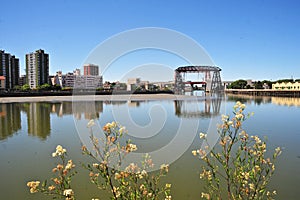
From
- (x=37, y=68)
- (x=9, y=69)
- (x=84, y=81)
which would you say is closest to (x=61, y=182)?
(x=84, y=81)

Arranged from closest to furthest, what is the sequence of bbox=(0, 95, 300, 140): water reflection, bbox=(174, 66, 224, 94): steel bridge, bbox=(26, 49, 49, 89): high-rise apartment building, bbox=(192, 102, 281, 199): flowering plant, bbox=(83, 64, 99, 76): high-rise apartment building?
bbox=(192, 102, 281, 199): flowering plant → bbox=(83, 64, 99, 76): high-rise apartment building → bbox=(0, 95, 300, 140): water reflection → bbox=(174, 66, 224, 94): steel bridge → bbox=(26, 49, 49, 89): high-rise apartment building

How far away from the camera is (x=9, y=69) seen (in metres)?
80.0

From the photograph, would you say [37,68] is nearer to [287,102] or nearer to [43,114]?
[43,114]

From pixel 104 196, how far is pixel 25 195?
1525mm

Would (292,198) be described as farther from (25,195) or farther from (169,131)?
(169,131)

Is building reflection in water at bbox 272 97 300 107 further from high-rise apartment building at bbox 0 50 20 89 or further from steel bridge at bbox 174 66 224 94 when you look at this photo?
high-rise apartment building at bbox 0 50 20 89

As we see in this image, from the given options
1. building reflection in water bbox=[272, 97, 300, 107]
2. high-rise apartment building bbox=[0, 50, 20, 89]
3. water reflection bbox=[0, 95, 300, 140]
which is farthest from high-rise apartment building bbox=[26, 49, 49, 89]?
building reflection in water bbox=[272, 97, 300, 107]

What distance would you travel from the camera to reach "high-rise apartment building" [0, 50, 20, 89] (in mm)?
76062

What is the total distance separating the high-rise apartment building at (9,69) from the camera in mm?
76062

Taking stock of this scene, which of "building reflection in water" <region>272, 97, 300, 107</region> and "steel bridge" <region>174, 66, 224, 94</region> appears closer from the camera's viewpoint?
"building reflection in water" <region>272, 97, 300, 107</region>

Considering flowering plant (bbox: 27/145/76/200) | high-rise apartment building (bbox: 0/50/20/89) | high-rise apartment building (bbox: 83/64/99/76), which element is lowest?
flowering plant (bbox: 27/145/76/200)

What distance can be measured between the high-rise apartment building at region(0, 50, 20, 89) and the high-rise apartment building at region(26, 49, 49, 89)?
13.1 feet

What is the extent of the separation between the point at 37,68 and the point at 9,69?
360 inches

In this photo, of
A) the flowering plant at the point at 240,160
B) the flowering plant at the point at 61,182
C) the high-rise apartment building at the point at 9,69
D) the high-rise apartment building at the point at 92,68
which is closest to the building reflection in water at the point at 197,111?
the high-rise apartment building at the point at 92,68
